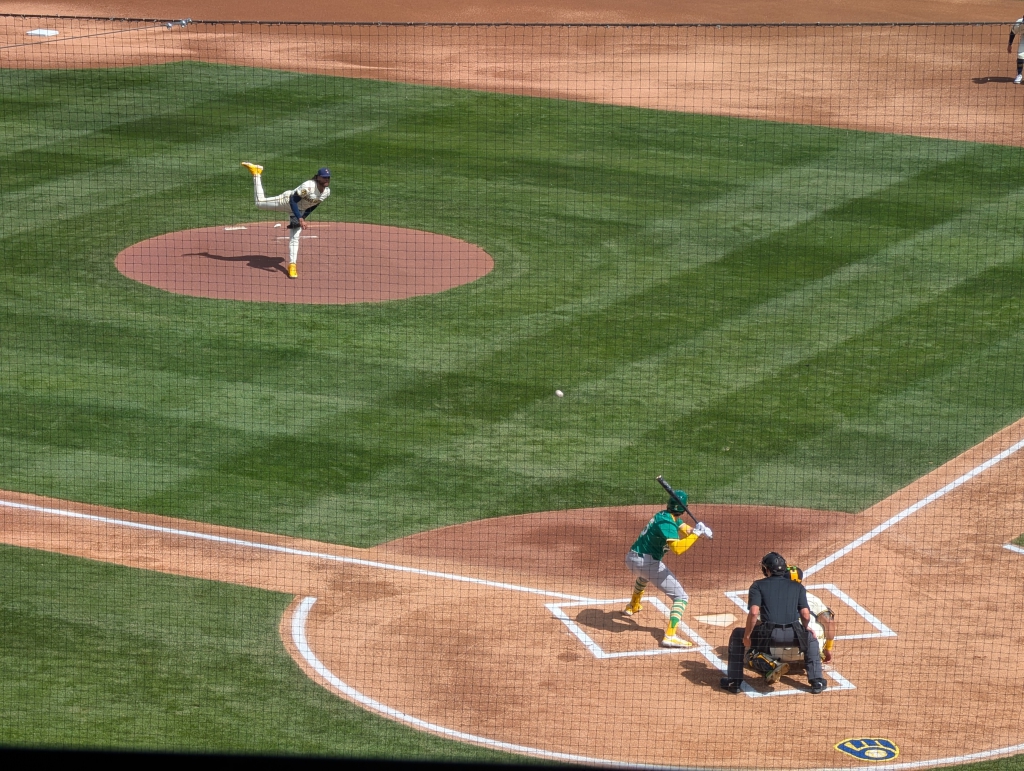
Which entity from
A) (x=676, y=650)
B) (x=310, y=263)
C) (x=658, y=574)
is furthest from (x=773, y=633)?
(x=310, y=263)

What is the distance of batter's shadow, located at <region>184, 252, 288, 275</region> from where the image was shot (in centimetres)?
2395

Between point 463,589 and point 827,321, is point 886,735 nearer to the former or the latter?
point 463,589

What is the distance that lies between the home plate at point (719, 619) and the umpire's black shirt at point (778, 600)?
4.02 ft

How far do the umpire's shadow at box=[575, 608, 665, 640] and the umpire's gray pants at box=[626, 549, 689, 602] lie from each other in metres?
0.34

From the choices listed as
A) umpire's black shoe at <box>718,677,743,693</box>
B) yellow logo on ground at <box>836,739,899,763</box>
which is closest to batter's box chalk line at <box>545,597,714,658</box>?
umpire's black shoe at <box>718,677,743,693</box>

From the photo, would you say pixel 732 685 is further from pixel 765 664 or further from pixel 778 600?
pixel 778 600

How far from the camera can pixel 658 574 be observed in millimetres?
14125

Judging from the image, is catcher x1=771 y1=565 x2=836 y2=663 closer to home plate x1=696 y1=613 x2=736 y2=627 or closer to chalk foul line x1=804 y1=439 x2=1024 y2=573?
home plate x1=696 y1=613 x2=736 y2=627

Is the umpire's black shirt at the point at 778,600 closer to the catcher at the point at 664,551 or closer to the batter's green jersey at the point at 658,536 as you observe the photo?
the catcher at the point at 664,551

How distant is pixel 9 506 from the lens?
16.8 metres

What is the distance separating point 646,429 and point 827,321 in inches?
172

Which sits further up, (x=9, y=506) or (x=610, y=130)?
(x=610, y=130)

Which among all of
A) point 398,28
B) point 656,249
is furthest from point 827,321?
point 398,28

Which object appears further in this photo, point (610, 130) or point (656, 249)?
point (610, 130)
